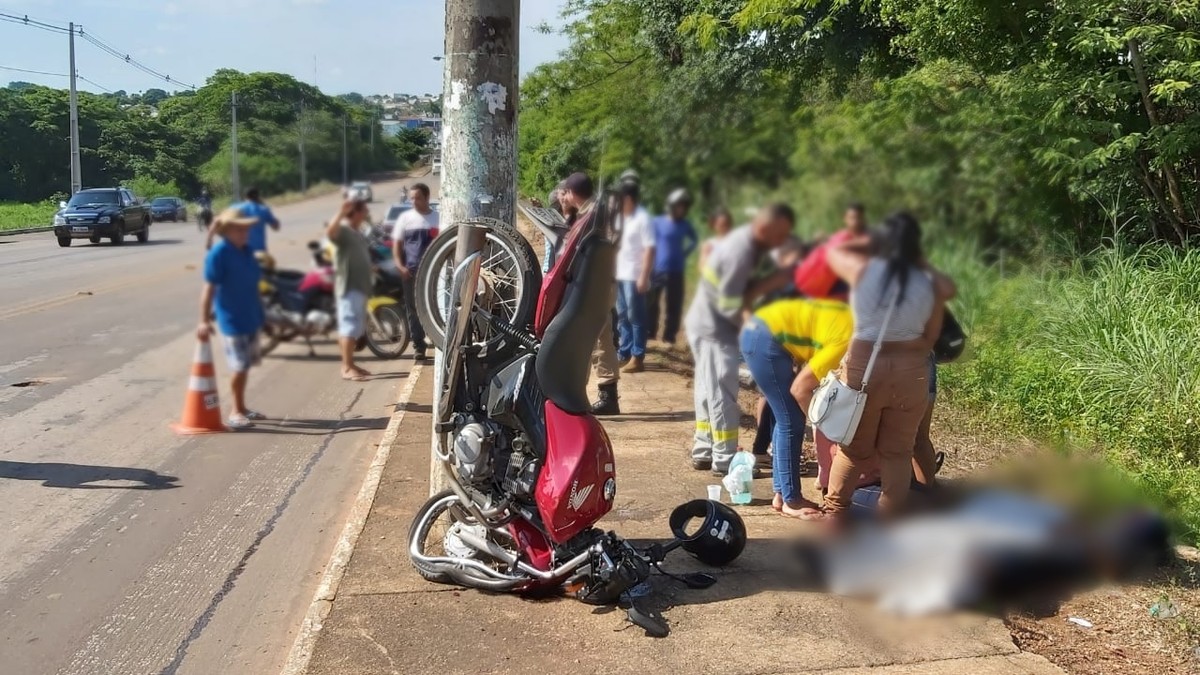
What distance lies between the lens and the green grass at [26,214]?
3.45 metres

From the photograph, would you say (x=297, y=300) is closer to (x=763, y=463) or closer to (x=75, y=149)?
(x=75, y=149)

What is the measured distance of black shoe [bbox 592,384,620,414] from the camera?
6.91 metres

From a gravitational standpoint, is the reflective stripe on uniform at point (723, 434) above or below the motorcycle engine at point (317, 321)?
below

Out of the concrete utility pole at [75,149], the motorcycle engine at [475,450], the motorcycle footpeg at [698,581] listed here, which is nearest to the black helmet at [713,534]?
the motorcycle footpeg at [698,581]

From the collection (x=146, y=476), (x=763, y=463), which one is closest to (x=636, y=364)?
(x=763, y=463)

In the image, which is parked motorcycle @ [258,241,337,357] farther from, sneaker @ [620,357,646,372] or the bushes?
sneaker @ [620,357,646,372]

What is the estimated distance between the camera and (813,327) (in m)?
2.91

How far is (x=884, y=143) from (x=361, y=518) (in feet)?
11.3

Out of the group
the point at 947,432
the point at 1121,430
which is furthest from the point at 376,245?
the point at 1121,430

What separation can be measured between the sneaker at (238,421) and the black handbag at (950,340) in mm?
2198

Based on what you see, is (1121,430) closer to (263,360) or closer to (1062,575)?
(1062,575)

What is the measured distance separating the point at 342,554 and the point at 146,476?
1591mm

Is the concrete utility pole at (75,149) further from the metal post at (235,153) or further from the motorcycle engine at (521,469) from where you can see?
the motorcycle engine at (521,469)

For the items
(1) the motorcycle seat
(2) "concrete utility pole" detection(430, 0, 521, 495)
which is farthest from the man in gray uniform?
(2) "concrete utility pole" detection(430, 0, 521, 495)
